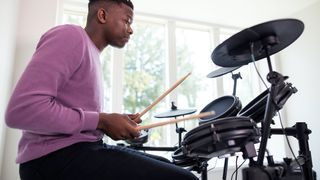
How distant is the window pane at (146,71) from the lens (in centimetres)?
288

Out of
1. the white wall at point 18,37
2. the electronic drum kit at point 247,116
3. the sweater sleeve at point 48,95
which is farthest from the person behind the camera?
the white wall at point 18,37

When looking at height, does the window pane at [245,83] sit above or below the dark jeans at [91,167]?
above

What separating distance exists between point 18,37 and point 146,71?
1.42 meters

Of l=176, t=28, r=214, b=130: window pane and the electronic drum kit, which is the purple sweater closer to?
the electronic drum kit

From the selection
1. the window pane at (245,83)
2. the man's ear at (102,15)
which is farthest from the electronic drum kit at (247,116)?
the window pane at (245,83)

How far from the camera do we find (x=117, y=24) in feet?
3.19

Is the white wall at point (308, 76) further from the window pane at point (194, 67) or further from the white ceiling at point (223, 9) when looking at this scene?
the window pane at point (194, 67)

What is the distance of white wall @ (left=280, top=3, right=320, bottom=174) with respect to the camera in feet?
9.50

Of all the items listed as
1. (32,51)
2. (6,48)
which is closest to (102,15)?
(6,48)

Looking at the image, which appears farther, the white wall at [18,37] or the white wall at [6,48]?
the white wall at [18,37]

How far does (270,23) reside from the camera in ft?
3.49

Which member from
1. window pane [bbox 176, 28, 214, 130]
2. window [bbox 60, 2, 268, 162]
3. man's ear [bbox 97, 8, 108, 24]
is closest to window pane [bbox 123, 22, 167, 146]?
window [bbox 60, 2, 268, 162]

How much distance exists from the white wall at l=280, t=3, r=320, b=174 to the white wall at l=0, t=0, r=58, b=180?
2.95 metres

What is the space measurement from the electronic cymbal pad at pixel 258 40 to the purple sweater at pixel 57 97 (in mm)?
694
